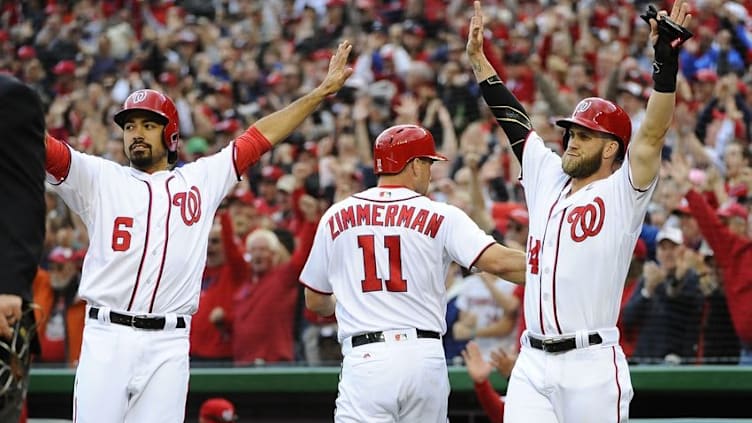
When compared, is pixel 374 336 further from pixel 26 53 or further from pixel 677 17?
pixel 26 53

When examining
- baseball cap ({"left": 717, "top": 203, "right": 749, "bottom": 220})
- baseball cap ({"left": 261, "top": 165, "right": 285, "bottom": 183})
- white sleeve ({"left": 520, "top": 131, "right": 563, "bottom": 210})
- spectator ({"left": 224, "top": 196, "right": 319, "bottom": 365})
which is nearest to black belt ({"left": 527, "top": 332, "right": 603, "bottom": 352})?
white sleeve ({"left": 520, "top": 131, "right": 563, "bottom": 210})

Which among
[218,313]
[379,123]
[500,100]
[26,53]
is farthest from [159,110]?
[26,53]

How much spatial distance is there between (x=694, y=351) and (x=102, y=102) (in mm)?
7749

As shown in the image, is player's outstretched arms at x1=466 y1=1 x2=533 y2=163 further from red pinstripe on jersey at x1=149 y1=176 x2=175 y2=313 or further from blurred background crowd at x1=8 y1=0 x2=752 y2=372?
blurred background crowd at x1=8 y1=0 x2=752 y2=372

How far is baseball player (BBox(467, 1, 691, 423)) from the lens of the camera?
15.2ft

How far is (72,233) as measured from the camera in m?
9.68

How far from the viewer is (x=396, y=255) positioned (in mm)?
5207

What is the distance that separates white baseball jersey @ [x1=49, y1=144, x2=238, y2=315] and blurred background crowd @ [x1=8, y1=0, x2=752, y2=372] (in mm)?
2433

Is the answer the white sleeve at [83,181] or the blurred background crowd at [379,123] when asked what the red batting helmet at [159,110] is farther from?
the blurred background crowd at [379,123]

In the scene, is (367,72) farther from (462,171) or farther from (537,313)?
(537,313)

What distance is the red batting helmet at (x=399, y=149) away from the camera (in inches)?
213

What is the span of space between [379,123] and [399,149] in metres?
5.72

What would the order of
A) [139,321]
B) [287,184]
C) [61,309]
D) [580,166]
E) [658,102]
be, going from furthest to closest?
1. [287,184]
2. [61,309]
3. [139,321]
4. [580,166]
5. [658,102]

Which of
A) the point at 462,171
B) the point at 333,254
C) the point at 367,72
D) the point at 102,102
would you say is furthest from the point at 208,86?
the point at 333,254
